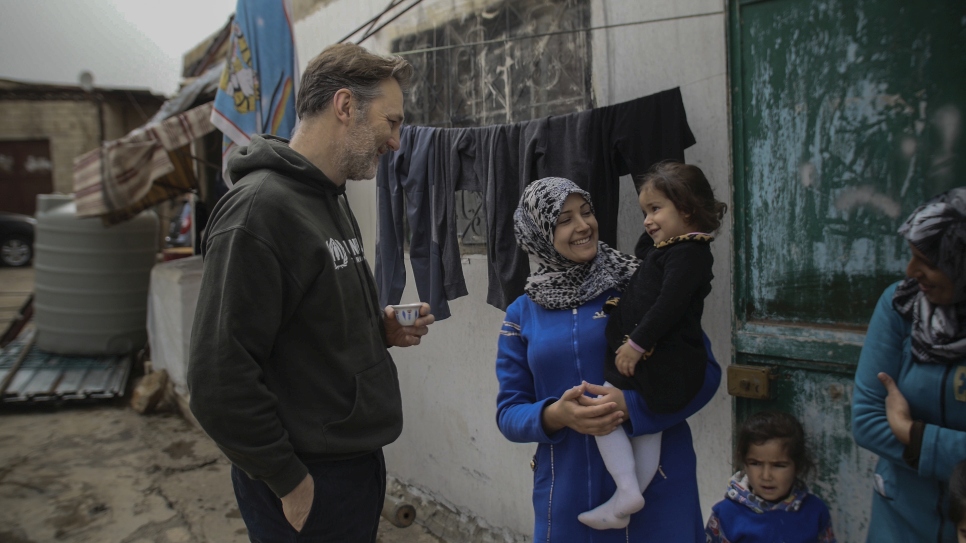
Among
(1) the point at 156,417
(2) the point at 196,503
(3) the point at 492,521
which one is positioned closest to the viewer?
(3) the point at 492,521

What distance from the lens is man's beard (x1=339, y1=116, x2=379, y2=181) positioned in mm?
1741

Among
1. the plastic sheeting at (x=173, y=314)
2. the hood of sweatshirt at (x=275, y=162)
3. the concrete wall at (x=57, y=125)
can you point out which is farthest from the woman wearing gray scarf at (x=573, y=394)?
the concrete wall at (x=57, y=125)

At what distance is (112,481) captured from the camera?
4.94m

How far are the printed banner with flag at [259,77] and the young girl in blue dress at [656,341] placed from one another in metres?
2.94

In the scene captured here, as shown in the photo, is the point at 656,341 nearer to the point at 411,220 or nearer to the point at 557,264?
the point at 557,264

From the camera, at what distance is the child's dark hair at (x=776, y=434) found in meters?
2.08

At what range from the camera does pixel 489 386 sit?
3564 mm

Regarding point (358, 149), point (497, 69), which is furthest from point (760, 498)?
point (497, 69)

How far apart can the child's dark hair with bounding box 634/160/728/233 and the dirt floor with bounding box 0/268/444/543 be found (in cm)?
267

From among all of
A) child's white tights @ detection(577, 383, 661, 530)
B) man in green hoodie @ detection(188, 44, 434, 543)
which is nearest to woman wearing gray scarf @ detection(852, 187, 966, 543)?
child's white tights @ detection(577, 383, 661, 530)

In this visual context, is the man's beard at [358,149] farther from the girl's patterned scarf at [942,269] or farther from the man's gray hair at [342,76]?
the girl's patterned scarf at [942,269]

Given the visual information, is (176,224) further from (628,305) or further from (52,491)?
(628,305)

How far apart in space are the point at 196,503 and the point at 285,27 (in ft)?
10.5

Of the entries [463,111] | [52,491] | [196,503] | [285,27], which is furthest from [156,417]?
[463,111]
